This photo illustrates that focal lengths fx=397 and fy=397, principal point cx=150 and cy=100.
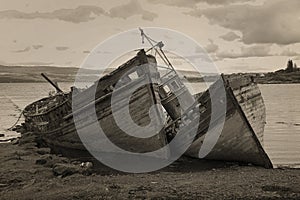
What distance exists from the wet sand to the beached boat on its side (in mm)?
784

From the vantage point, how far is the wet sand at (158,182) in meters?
9.87

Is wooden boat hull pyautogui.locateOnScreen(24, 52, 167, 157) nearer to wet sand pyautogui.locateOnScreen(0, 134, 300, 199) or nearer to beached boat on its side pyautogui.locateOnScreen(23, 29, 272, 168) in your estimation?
beached boat on its side pyautogui.locateOnScreen(23, 29, 272, 168)

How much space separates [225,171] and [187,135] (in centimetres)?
197

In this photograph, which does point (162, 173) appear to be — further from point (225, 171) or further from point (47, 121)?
point (47, 121)

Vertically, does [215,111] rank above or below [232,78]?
below

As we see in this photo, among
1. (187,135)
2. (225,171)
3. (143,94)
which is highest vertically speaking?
(143,94)

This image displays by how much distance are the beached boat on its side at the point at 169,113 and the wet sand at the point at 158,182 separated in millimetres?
784

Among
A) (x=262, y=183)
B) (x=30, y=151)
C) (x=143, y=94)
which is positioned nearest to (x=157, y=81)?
(x=143, y=94)

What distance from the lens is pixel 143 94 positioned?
14.5 metres

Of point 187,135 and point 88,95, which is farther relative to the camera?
point 88,95

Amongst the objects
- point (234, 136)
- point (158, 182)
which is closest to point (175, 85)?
point (234, 136)

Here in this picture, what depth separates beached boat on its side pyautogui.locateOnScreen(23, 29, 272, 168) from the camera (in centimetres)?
1333

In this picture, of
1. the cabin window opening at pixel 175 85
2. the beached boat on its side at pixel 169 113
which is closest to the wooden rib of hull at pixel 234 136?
the beached boat on its side at pixel 169 113

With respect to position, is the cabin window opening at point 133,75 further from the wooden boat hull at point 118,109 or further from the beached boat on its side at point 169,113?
the wooden boat hull at point 118,109
